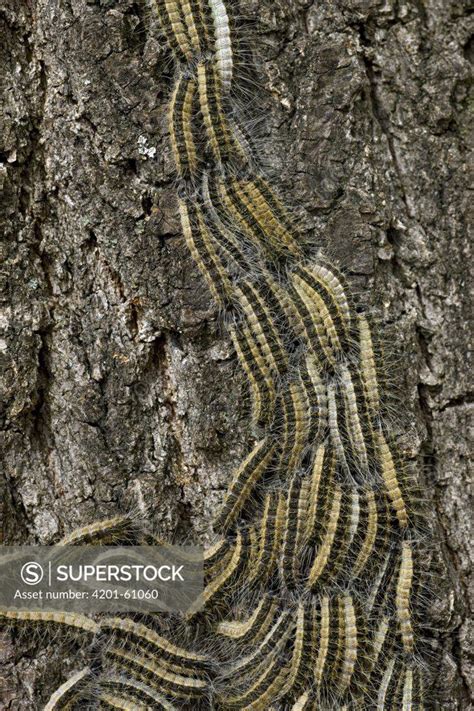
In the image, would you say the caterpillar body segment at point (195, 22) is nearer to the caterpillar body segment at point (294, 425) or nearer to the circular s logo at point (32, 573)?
the caterpillar body segment at point (294, 425)

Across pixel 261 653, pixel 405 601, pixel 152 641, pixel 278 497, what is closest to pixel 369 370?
pixel 278 497

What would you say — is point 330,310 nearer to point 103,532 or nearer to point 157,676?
point 103,532

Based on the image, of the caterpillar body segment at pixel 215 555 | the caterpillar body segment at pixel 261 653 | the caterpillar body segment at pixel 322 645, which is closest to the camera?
the caterpillar body segment at pixel 322 645

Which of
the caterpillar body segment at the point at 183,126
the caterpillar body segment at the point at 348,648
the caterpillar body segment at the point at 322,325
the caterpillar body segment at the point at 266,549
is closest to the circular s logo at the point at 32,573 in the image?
the caterpillar body segment at the point at 266,549

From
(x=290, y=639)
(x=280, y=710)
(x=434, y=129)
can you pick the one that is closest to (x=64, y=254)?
(x=434, y=129)

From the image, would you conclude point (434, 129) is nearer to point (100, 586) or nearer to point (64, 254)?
point (64, 254)

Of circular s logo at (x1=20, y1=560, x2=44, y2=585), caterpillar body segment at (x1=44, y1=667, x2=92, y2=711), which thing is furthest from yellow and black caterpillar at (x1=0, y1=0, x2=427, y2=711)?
circular s logo at (x1=20, y1=560, x2=44, y2=585)
